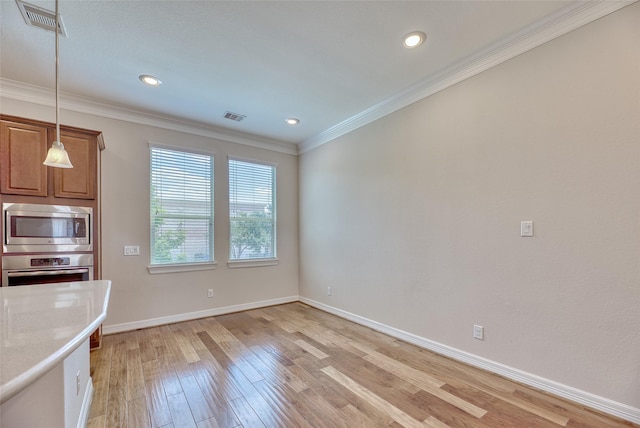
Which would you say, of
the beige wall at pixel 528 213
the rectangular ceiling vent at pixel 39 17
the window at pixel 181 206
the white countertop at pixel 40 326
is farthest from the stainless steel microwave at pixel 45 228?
the beige wall at pixel 528 213

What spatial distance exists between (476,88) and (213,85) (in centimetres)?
270

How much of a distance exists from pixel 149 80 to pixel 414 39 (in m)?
2.68

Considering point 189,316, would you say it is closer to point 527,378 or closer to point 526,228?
point 527,378

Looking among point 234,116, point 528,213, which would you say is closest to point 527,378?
point 528,213

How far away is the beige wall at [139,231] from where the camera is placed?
348 centimetres

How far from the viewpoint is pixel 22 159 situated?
2.63 m

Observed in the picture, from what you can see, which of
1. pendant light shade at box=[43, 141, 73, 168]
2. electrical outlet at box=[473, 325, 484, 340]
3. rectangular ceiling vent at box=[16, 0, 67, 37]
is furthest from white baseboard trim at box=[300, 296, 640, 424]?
rectangular ceiling vent at box=[16, 0, 67, 37]

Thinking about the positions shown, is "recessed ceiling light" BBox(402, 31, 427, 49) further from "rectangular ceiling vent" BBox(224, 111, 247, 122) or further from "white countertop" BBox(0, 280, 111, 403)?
"white countertop" BBox(0, 280, 111, 403)

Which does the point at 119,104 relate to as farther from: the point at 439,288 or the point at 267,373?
the point at 439,288

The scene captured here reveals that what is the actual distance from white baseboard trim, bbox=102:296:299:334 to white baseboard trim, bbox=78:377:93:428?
152cm

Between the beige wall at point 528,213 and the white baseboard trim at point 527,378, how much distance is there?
0.15 ft

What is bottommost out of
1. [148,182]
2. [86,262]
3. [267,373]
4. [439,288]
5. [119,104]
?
[267,373]

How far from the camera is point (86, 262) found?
288 centimetres

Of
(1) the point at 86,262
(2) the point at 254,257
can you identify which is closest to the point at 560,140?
(2) the point at 254,257
